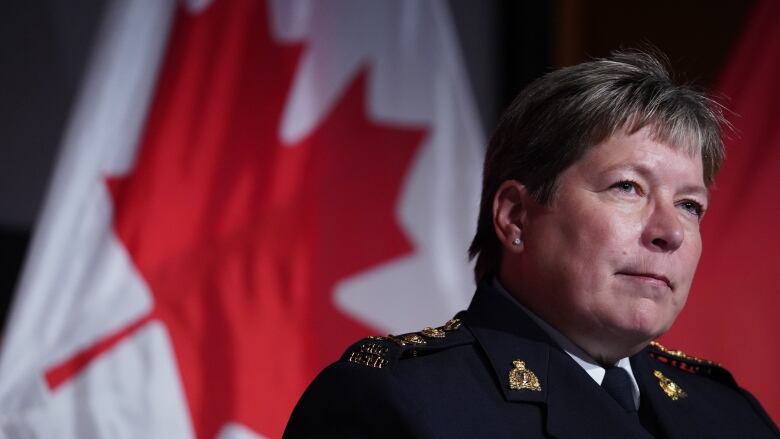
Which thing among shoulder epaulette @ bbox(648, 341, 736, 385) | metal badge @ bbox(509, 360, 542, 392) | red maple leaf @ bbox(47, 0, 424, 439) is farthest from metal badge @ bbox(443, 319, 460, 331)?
red maple leaf @ bbox(47, 0, 424, 439)

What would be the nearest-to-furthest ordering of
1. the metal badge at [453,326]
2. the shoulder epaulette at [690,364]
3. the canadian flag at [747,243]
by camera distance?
the metal badge at [453,326]
the shoulder epaulette at [690,364]
the canadian flag at [747,243]

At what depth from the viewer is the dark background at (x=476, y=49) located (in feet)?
7.98

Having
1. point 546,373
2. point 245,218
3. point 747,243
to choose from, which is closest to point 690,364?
point 546,373

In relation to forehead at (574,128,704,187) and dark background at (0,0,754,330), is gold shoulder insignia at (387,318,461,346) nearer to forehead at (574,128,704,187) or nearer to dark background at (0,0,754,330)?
forehead at (574,128,704,187)

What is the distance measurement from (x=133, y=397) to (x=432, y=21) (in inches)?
48.0

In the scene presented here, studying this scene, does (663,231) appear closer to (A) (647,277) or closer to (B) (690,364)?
(A) (647,277)

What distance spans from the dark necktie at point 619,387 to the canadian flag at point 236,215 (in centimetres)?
97

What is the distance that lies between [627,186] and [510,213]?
0.17m

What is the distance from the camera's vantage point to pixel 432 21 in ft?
8.68

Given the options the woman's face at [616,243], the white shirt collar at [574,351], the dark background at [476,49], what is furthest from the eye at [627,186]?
the dark background at [476,49]

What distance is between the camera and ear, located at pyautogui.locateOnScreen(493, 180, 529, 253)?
1.38m

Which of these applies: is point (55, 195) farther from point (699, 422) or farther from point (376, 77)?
point (699, 422)

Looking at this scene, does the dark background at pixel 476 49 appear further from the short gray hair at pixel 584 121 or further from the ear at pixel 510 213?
the ear at pixel 510 213

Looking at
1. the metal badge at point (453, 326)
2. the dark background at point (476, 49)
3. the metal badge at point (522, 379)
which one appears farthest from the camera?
the dark background at point (476, 49)
